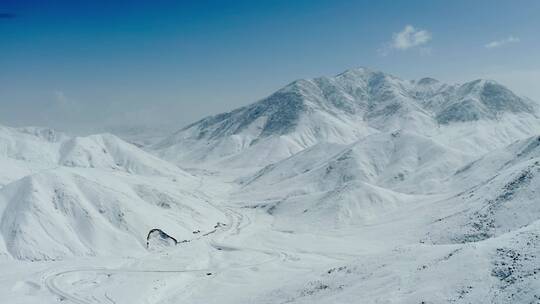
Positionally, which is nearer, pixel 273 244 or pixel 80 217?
pixel 80 217

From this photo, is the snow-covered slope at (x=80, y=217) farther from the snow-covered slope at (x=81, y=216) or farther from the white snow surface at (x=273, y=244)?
the white snow surface at (x=273, y=244)

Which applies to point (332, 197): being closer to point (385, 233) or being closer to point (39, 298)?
point (385, 233)

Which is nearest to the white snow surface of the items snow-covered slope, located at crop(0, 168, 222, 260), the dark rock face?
the dark rock face

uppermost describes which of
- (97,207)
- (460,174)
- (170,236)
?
(97,207)

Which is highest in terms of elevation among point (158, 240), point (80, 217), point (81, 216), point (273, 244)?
point (81, 216)

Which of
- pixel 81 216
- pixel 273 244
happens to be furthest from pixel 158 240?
pixel 273 244

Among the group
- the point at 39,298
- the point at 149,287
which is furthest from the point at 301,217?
the point at 39,298

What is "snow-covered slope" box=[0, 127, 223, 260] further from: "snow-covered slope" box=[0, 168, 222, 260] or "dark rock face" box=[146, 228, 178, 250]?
"dark rock face" box=[146, 228, 178, 250]

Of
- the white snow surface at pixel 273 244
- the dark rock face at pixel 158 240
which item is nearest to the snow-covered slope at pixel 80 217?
the white snow surface at pixel 273 244

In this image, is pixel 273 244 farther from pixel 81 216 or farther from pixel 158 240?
pixel 81 216
